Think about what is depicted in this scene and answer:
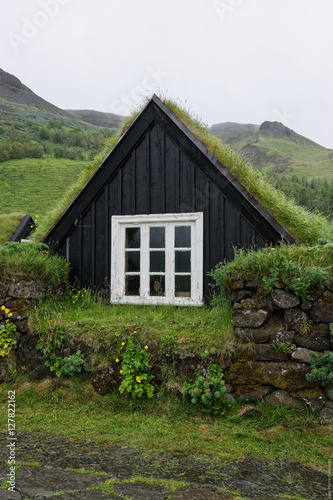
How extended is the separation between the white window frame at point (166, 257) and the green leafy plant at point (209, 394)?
2076 mm

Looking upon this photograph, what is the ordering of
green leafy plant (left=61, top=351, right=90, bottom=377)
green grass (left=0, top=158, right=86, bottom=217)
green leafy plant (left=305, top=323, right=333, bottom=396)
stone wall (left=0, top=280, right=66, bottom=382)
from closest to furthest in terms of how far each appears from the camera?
1. green leafy plant (left=305, top=323, right=333, bottom=396)
2. green leafy plant (left=61, top=351, right=90, bottom=377)
3. stone wall (left=0, top=280, right=66, bottom=382)
4. green grass (left=0, top=158, right=86, bottom=217)

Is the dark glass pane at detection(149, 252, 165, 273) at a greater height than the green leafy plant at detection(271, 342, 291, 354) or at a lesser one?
greater

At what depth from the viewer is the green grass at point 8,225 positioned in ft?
35.8

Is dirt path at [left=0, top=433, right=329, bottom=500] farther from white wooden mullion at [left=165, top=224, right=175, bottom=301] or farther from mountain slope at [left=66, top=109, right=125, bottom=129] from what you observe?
mountain slope at [left=66, top=109, right=125, bottom=129]

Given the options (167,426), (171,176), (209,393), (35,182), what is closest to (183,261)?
(171,176)

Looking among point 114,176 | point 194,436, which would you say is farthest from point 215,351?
point 114,176

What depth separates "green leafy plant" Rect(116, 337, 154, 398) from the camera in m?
5.62

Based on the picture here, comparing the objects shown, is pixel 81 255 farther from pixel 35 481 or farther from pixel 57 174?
pixel 57 174

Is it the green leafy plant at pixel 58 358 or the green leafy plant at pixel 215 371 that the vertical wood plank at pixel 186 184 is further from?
the green leafy plant at pixel 58 358

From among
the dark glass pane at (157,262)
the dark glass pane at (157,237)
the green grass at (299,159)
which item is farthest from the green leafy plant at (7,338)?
the green grass at (299,159)

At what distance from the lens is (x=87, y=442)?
4.66 metres

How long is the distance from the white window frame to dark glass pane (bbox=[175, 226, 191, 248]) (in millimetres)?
102

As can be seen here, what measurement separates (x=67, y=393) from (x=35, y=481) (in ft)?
8.00

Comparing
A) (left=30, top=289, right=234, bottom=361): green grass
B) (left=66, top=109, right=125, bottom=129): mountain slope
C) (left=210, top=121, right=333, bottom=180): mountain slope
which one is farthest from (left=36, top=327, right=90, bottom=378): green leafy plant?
(left=66, top=109, right=125, bottom=129): mountain slope
